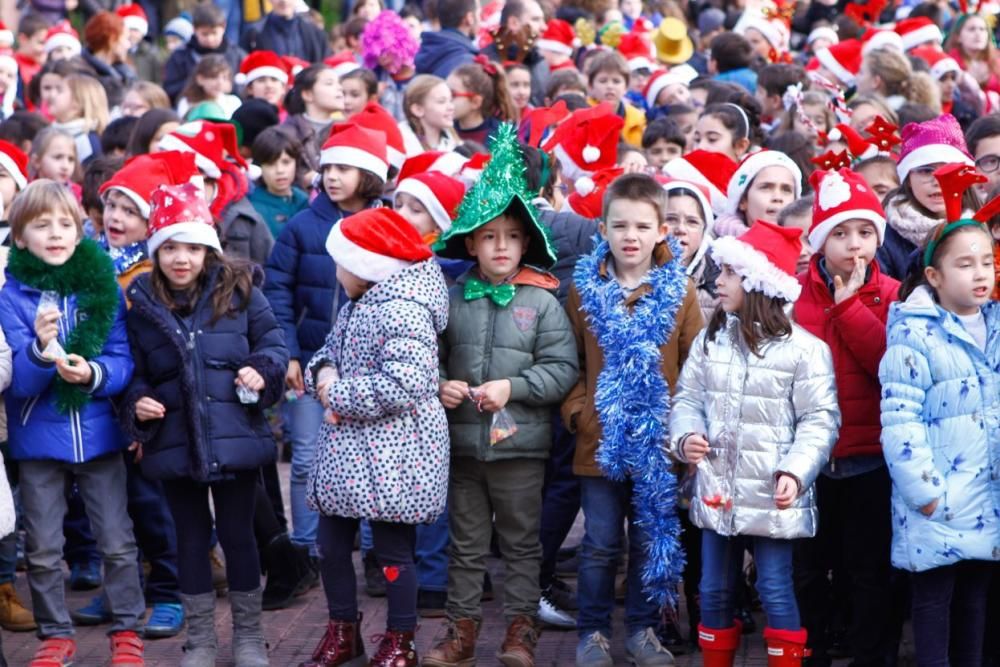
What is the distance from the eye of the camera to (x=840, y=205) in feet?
20.9

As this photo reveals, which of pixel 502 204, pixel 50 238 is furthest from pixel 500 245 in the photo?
pixel 50 238

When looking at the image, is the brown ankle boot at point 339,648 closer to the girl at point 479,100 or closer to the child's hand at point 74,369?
the child's hand at point 74,369

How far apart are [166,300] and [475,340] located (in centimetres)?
137

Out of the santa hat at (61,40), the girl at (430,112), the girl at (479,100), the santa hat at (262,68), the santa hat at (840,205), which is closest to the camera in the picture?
the santa hat at (840,205)

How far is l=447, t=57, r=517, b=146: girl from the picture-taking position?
10.7m

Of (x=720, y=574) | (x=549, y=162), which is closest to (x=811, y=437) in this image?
(x=720, y=574)

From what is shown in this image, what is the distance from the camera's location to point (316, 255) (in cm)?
792

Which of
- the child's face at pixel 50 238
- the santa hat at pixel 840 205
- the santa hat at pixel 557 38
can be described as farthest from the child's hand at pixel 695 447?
the santa hat at pixel 557 38

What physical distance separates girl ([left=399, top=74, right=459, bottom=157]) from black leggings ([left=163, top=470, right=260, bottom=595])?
3.79 metres

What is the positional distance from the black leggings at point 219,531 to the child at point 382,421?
1.18 feet

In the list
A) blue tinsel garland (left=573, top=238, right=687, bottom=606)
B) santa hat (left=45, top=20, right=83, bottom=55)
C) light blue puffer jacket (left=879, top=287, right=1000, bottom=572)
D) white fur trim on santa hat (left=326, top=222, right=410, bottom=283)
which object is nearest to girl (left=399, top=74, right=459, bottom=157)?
white fur trim on santa hat (left=326, top=222, right=410, bottom=283)

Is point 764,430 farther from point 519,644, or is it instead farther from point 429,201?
point 429,201

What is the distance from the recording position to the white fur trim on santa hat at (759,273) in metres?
6.06

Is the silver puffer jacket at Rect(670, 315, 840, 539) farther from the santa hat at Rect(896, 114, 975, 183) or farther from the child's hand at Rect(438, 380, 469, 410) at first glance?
the santa hat at Rect(896, 114, 975, 183)
